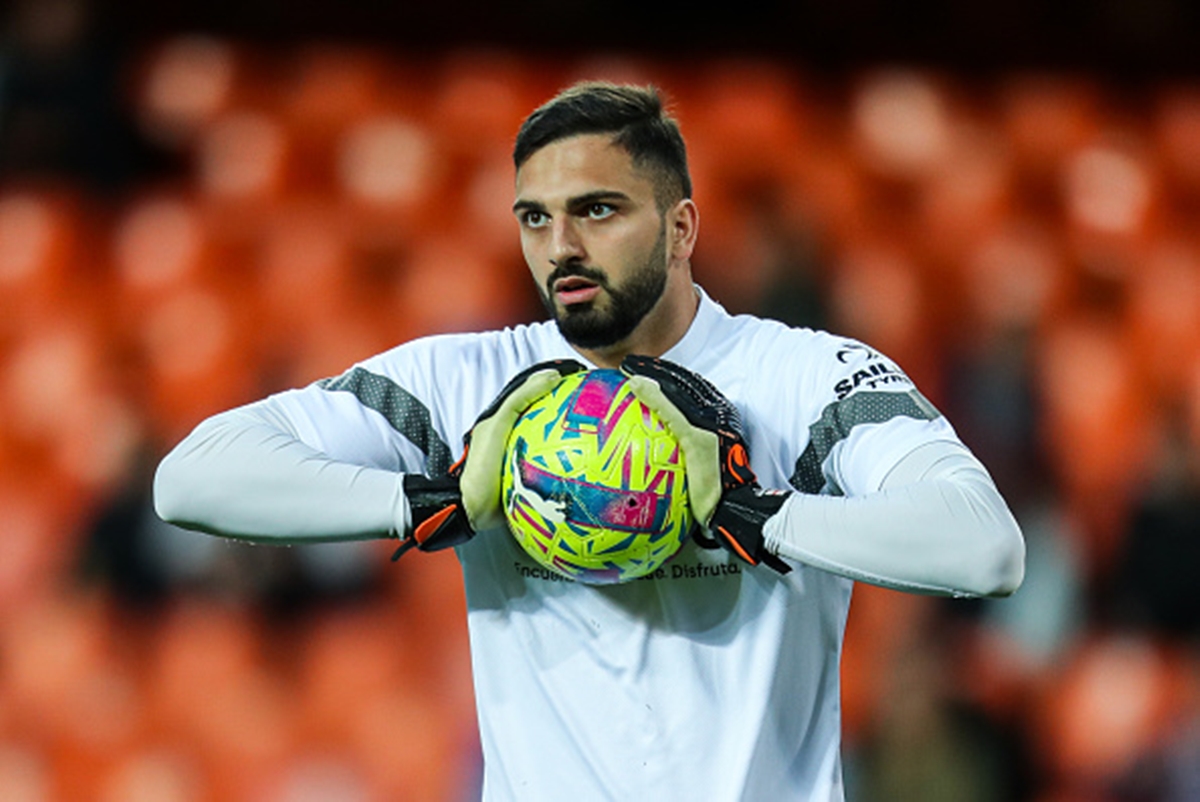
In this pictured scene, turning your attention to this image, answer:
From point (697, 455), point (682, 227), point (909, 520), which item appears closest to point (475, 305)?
point (682, 227)

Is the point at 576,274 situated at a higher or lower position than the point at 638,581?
higher

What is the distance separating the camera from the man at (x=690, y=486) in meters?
2.33

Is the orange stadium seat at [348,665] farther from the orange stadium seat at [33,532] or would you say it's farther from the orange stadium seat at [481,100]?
the orange stadium seat at [481,100]

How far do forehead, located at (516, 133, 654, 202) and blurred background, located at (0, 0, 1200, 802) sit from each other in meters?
3.09

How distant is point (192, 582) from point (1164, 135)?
510 cm

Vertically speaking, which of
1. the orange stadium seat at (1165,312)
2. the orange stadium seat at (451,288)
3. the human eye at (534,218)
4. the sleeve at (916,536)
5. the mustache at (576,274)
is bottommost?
the orange stadium seat at (1165,312)

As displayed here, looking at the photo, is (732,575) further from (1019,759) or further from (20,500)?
(20,500)

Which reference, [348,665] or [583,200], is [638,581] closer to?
[583,200]

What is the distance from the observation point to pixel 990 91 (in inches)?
282

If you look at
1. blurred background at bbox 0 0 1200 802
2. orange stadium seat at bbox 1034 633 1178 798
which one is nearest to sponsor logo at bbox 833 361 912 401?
blurred background at bbox 0 0 1200 802

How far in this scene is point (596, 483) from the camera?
233 centimetres

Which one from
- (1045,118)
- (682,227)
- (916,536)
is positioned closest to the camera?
(916,536)

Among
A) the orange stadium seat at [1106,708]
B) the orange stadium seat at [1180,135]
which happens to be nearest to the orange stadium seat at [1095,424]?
the orange stadium seat at [1106,708]

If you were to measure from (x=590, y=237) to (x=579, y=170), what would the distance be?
0.41 ft
